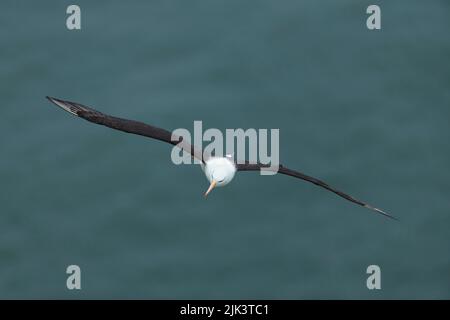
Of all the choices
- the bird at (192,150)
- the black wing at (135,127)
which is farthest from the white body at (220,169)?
the black wing at (135,127)

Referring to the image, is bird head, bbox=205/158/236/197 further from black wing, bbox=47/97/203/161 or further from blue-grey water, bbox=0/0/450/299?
blue-grey water, bbox=0/0/450/299

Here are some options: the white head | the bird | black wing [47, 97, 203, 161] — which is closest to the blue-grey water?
the bird

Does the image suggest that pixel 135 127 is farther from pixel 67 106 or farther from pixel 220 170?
pixel 220 170

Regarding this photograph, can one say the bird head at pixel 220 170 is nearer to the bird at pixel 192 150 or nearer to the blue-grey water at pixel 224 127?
the bird at pixel 192 150

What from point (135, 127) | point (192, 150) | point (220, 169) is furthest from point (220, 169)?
point (135, 127)

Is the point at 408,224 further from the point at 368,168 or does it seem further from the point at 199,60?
the point at 199,60

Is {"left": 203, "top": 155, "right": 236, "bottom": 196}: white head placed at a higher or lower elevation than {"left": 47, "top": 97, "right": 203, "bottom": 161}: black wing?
lower

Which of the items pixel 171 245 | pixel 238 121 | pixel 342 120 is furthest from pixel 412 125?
pixel 171 245
